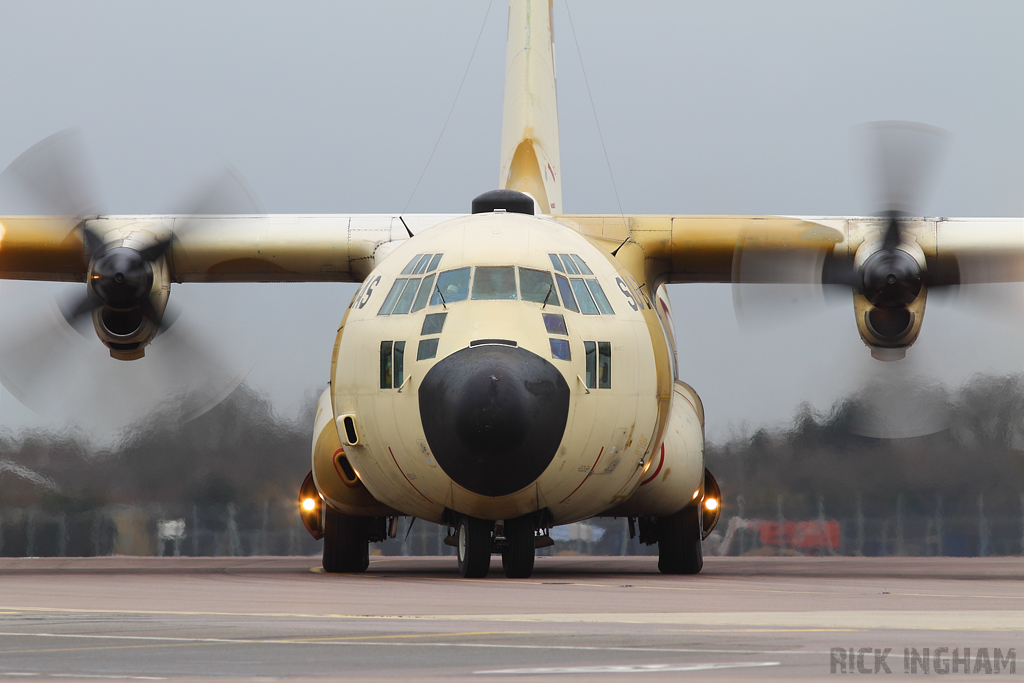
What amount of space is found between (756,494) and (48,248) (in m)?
12.3

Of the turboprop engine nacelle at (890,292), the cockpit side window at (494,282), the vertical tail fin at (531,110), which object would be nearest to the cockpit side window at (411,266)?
the cockpit side window at (494,282)

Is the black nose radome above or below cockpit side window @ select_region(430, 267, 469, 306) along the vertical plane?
below

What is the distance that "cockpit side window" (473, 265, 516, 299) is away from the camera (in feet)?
35.4

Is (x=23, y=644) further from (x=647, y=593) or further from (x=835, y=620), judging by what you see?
(x=647, y=593)

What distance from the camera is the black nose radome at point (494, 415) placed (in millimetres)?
9547

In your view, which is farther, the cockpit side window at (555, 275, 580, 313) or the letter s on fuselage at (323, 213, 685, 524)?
the cockpit side window at (555, 275, 580, 313)

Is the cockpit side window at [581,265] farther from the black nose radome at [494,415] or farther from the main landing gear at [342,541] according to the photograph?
the main landing gear at [342,541]

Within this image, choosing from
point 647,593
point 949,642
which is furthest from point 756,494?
point 949,642

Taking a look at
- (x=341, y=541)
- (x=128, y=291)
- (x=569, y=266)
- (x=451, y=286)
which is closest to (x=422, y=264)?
(x=451, y=286)

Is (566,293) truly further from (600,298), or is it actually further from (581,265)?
(581,265)

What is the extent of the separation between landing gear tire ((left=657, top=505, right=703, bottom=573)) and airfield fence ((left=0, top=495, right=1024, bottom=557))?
7665mm

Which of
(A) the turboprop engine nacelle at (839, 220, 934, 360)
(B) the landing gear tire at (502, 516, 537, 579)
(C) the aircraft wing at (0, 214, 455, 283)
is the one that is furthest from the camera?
(C) the aircraft wing at (0, 214, 455, 283)

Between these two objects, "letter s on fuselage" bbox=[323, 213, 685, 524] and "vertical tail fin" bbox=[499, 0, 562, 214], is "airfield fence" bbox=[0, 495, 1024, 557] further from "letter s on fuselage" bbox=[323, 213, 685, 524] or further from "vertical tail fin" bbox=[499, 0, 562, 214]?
"letter s on fuselage" bbox=[323, 213, 685, 524]

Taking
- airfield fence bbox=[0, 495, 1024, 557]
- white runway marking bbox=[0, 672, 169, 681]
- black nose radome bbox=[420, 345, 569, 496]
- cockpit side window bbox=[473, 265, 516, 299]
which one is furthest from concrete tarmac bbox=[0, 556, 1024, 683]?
airfield fence bbox=[0, 495, 1024, 557]
